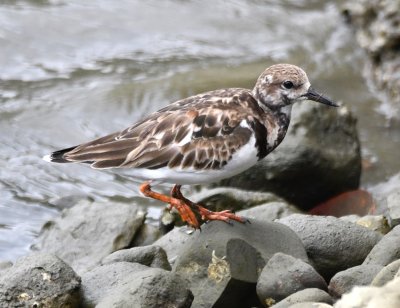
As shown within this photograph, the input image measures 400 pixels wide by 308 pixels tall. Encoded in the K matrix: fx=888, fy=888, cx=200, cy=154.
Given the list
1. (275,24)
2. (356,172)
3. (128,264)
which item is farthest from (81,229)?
(275,24)

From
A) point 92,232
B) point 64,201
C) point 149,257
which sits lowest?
point 64,201

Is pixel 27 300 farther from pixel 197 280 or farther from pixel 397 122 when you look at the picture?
pixel 397 122

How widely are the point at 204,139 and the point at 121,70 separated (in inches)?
196

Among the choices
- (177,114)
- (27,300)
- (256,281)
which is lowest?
(27,300)

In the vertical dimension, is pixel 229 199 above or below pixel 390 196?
below

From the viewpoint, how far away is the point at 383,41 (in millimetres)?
8742

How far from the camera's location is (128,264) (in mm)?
4773

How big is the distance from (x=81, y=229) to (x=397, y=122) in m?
3.48

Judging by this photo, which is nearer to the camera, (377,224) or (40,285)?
(40,285)

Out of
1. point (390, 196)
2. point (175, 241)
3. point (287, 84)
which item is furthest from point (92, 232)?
point (390, 196)

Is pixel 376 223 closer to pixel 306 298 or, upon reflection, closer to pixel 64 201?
pixel 306 298

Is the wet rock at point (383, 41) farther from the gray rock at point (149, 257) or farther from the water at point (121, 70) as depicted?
the gray rock at point (149, 257)

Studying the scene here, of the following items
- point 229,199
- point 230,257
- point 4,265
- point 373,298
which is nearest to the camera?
point 373,298

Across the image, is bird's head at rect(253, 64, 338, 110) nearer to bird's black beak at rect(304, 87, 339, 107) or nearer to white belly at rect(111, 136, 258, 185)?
bird's black beak at rect(304, 87, 339, 107)
